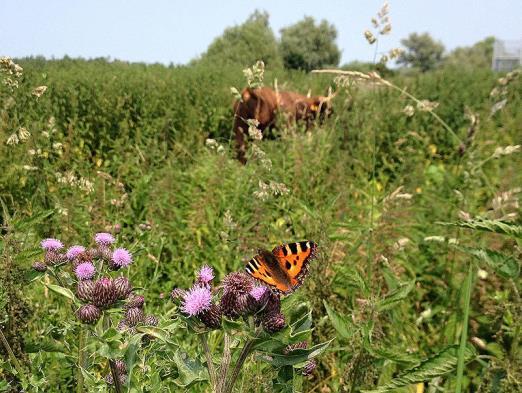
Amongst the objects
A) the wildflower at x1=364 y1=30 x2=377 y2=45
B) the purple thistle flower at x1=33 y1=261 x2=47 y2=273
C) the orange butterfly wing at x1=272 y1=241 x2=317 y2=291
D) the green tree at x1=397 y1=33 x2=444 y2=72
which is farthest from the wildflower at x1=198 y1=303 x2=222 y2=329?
the green tree at x1=397 y1=33 x2=444 y2=72

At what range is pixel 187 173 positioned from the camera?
5.30 m

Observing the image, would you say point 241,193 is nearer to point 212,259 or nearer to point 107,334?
point 212,259

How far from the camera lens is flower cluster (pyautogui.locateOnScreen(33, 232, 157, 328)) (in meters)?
1.73

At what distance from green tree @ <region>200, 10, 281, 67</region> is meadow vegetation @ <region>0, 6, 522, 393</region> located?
4531 cm

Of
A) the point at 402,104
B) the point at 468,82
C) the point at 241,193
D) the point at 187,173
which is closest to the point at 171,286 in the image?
the point at 241,193

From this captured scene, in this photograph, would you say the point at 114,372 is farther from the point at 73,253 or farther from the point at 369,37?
the point at 369,37

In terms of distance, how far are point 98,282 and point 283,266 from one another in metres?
0.55

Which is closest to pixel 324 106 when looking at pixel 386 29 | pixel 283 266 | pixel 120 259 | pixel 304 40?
pixel 386 29

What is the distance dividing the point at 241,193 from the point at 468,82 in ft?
27.6

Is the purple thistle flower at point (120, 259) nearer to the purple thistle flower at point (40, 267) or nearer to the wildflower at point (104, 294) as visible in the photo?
the purple thistle flower at point (40, 267)

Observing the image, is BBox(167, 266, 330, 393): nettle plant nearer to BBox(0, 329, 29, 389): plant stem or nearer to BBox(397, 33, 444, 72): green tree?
BBox(0, 329, 29, 389): plant stem

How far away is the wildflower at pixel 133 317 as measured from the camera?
1870 mm

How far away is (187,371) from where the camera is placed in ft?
5.32

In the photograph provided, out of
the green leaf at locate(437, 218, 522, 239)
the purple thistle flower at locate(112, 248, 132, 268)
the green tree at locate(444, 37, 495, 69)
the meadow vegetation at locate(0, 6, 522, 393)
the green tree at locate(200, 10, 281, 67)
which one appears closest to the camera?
the green leaf at locate(437, 218, 522, 239)
